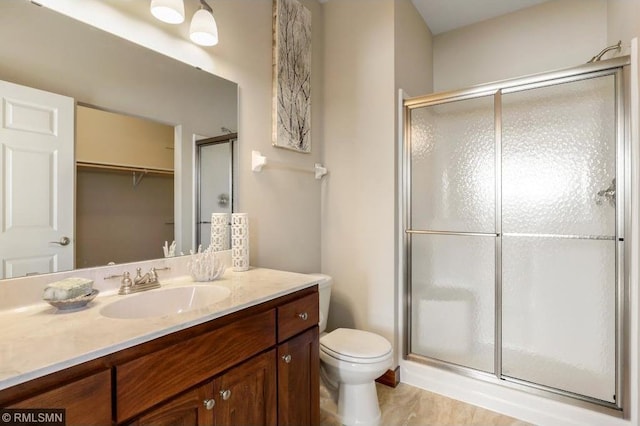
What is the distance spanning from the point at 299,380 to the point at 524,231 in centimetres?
164

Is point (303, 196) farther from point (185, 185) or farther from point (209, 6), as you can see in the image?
point (209, 6)

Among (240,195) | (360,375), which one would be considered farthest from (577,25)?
(360,375)

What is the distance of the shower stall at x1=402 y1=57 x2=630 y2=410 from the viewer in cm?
170

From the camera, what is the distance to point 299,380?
1305 mm

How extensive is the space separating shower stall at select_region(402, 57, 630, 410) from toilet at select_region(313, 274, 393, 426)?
612 mm

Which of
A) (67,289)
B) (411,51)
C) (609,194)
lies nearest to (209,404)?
(67,289)

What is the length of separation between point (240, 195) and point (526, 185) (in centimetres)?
180

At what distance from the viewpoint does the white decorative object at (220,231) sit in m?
1.59

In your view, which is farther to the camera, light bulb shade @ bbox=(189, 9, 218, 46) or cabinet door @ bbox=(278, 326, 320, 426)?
light bulb shade @ bbox=(189, 9, 218, 46)

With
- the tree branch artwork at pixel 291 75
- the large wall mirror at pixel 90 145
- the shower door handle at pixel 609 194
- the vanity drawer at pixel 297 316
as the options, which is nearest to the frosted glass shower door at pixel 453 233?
the shower door handle at pixel 609 194

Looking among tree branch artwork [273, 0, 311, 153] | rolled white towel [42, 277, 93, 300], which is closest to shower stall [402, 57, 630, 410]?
tree branch artwork [273, 0, 311, 153]

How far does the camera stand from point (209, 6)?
153 centimetres

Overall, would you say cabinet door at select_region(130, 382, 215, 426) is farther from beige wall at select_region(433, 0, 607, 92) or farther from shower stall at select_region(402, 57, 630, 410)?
beige wall at select_region(433, 0, 607, 92)

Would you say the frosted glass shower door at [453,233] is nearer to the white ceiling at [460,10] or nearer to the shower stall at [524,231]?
the shower stall at [524,231]
